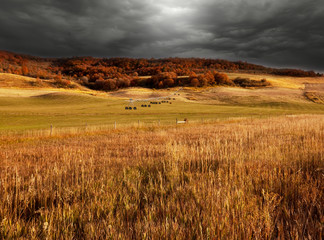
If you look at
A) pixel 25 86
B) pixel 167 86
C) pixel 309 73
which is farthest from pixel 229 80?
pixel 25 86

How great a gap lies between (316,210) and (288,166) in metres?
2.45

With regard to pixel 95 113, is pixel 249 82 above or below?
above

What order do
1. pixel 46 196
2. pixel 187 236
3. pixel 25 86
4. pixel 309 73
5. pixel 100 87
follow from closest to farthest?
1. pixel 187 236
2. pixel 46 196
3. pixel 25 86
4. pixel 100 87
5. pixel 309 73

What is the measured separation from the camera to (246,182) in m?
4.59

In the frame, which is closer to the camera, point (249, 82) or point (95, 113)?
point (95, 113)

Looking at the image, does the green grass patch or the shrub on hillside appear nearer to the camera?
the green grass patch

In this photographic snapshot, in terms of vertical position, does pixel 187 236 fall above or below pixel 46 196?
above

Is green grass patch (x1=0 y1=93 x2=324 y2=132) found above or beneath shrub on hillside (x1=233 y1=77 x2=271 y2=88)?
beneath

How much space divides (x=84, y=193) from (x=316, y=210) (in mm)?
4196

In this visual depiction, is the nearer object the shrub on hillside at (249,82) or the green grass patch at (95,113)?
the green grass patch at (95,113)

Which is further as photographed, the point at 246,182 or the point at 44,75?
the point at 44,75

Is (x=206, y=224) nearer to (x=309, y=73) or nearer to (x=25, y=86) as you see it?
(x=25, y=86)

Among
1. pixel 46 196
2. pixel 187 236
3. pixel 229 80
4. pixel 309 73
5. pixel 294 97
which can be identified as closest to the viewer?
pixel 187 236

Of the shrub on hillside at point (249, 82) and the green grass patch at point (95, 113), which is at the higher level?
the shrub on hillside at point (249, 82)
